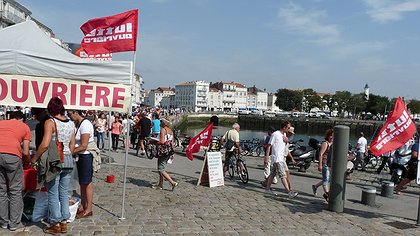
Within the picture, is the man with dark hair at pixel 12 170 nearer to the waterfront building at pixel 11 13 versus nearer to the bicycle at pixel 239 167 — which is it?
the bicycle at pixel 239 167

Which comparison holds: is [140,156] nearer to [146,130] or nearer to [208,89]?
[146,130]

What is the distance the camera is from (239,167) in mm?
11492

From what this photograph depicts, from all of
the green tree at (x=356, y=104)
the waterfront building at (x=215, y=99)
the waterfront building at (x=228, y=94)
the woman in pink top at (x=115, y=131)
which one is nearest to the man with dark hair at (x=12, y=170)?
the woman in pink top at (x=115, y=131)

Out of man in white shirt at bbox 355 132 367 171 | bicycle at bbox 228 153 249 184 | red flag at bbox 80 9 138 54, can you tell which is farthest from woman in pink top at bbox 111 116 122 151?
man in white shirt at bbox 355 132 367 171

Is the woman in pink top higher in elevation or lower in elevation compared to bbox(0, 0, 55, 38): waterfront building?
lower

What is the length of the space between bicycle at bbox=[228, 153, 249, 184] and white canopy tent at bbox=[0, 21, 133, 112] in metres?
5.53

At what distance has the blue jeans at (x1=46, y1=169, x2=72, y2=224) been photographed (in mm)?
5484

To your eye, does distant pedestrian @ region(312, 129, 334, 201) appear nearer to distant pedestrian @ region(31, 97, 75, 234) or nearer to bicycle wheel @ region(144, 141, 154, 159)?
distant pedestrian @ region(31, 97, 75, 234)

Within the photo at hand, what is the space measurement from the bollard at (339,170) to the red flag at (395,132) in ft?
2.16

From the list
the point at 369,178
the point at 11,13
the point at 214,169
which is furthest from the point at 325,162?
the point at 11,13

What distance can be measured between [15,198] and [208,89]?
183704 mm

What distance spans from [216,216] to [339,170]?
2.85 meters

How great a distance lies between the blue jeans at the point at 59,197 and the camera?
5.48m

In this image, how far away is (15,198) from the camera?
5.55 meters
